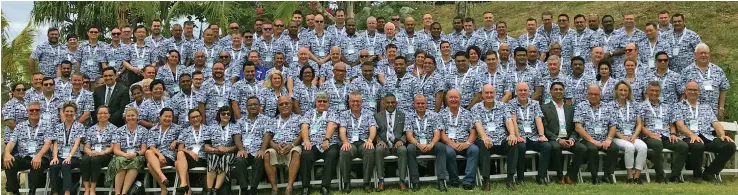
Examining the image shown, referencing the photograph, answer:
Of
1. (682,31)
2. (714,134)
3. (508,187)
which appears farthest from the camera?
(682,31)

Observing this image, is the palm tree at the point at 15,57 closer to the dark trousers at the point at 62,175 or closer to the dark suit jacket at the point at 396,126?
the dark trousers at the point at 62,175

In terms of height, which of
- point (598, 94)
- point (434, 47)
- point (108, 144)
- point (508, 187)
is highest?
point (434, 47)

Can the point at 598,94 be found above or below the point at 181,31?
below

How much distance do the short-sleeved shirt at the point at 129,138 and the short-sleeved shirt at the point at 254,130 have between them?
3.75ft

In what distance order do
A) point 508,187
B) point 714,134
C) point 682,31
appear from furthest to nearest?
point 682,31, point 714,134, point 508,187

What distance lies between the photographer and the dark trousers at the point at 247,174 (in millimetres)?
7984

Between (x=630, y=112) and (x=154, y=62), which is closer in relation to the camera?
(x=630, y=112)

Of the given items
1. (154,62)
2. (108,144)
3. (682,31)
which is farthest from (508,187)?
(154,62)

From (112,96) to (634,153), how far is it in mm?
6787

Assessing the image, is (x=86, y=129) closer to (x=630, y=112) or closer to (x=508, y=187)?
(x=508, y=187)

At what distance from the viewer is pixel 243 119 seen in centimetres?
841

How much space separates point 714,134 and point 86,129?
7.94 metres

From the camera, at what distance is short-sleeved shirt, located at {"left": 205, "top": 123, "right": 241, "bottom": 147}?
8.18 meters

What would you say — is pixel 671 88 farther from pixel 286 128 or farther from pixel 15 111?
pixel 15 111
